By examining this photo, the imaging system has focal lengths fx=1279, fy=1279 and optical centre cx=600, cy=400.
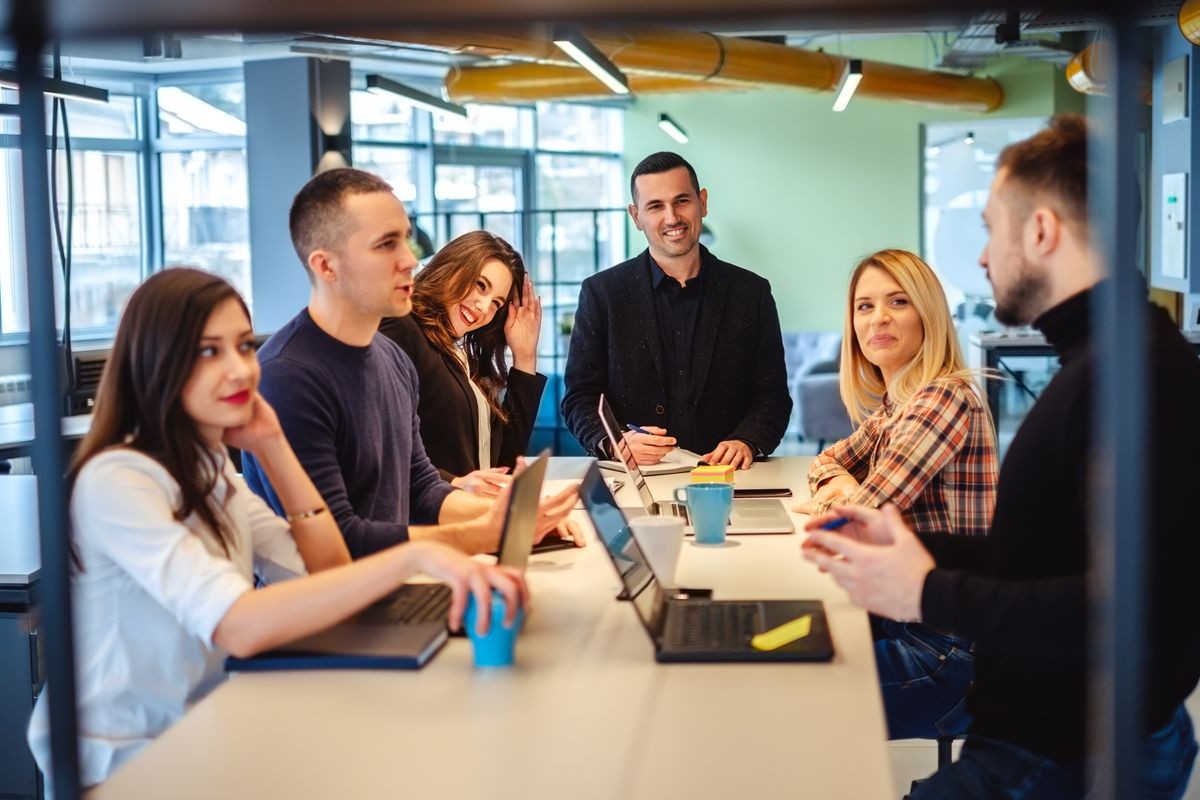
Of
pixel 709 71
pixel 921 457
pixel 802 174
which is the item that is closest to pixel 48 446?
pixel 921 457

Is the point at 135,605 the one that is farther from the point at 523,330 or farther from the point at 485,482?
the point at 523,330

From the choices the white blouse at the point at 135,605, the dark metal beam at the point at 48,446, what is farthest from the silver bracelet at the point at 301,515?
the dark metal beam at the point at 48,446

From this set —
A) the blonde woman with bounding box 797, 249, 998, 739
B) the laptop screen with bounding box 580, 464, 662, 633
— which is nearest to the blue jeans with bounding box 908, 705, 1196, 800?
the laptop screen with bounding box 580, 464, 662, 633

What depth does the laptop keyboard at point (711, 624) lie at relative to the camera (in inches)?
71.0

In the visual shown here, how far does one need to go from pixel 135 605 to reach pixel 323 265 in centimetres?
89

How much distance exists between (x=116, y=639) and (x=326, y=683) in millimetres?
299

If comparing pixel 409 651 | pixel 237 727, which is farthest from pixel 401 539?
pixel 237 727

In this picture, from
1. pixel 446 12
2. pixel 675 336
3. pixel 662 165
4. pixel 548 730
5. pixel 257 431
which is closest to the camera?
pixel 446 12

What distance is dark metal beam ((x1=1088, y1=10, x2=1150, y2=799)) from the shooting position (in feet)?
2.29

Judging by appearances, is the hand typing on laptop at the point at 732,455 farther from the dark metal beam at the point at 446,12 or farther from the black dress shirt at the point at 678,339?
the dark metal beam at the point at 446,12

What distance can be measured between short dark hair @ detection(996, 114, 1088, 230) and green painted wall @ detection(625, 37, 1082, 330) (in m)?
10.3

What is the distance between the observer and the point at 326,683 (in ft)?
5.49

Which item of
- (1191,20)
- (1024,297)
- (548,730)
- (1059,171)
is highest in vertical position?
(1191,20)

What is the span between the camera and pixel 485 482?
2.84 m
